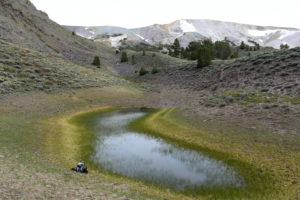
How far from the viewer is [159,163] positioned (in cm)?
1424

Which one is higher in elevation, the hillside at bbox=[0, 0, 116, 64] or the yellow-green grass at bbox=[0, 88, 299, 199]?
the hillside at bbox=[0, 0, 116, 64]

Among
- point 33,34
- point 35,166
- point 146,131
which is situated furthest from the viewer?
point 33,34

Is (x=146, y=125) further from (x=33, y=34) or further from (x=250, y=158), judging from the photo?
(x=33, y=34)

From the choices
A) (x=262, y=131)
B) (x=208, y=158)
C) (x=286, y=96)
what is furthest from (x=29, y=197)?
(x=286, y=96)

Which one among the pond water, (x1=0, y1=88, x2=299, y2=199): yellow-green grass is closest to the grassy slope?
(x1=0, y1=88, x2=299, y2=199): yellow-green grass

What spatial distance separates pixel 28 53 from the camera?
164ft

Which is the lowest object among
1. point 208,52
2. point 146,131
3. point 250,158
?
point 146,131

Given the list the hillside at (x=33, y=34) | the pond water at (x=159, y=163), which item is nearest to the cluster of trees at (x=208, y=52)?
the hillside at (x=33, y=34)

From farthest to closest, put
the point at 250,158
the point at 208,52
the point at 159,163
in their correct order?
the point at 208,52, the point at 250,158, the point at 159,163

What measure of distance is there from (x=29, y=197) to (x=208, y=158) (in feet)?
39.8

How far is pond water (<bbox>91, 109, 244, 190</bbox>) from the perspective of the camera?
470 inches

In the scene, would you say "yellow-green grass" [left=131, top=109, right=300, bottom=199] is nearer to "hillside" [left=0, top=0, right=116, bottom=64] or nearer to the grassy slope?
the grassy slope

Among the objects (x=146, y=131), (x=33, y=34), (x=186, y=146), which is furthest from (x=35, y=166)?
(x=33, y=34)

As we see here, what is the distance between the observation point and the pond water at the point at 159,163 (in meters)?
11.9
